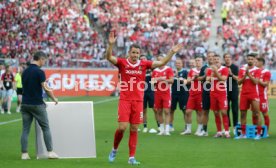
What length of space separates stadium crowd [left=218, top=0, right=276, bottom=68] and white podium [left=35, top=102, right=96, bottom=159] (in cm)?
2760

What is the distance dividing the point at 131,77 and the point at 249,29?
3345 centimetres

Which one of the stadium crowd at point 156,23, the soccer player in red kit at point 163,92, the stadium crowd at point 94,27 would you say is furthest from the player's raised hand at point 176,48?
the stadium crowd at point 156,23

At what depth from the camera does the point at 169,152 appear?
662 inches

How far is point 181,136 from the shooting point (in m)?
20.8

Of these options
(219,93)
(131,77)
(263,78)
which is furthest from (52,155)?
(263,78)

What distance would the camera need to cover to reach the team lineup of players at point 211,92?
2009 centimetres

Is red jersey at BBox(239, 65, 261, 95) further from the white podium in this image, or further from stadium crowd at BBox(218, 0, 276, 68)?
stadium crowd at BBox(218, 0, 276, 68)

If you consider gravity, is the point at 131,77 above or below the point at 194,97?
above

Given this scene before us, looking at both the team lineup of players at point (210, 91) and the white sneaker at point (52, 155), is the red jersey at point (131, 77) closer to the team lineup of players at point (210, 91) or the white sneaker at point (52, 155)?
the white sneaker at point (52, 155)

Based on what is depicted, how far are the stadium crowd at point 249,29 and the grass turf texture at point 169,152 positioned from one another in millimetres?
21910

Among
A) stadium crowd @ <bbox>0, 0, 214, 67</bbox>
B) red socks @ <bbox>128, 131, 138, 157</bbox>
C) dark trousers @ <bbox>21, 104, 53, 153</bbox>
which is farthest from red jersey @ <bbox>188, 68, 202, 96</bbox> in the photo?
stadium crowd @ <bbox>0, 0, 214, 67</bbox>

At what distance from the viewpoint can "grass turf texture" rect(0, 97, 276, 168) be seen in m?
14.7

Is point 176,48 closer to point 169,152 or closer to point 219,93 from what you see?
point 169,152

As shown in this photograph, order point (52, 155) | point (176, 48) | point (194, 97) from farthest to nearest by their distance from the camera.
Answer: point (194, 97)
point (52, 155)
point (176, 48)
